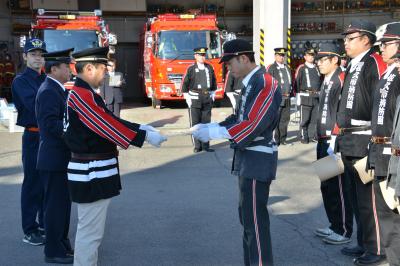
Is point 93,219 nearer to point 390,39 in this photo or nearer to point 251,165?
point 251,165

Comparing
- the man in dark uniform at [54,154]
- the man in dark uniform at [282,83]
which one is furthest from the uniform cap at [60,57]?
the man in dark uniform at [282,83]

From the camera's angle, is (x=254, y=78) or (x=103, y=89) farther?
(x=103, y=89)

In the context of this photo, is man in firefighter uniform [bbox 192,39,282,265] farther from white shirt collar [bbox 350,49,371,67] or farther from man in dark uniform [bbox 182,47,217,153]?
man in dark uniform [bbox 182,47,217,153]

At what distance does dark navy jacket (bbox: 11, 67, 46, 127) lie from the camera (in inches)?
219

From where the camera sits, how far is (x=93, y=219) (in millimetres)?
4168

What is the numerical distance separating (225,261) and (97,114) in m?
2.10

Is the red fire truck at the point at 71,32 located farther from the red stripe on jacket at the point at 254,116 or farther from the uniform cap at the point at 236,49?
the red stripe on jacket at the point at 254,116

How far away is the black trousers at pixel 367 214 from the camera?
487 cm

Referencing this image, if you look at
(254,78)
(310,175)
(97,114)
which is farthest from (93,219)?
(310,175)

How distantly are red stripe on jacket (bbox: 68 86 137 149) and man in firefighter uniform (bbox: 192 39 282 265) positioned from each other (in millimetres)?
591

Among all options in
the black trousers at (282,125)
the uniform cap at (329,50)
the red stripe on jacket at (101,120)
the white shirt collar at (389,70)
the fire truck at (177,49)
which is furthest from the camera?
the fire truck at (177,49)

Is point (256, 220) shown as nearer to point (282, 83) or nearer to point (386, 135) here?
point (386, 135)

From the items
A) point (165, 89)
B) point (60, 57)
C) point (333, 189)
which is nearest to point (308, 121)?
point (333, 189)

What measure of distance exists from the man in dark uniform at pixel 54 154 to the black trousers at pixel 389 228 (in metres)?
2.92
